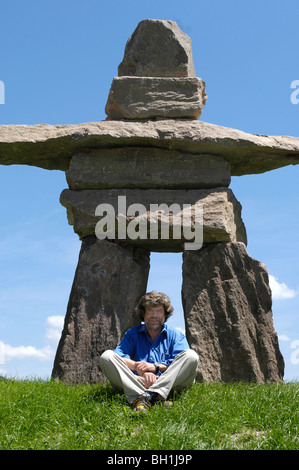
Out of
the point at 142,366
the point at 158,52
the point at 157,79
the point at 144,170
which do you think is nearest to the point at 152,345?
the point at 142,366

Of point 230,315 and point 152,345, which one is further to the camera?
point 230,315

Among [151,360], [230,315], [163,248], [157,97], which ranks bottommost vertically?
[151,360]

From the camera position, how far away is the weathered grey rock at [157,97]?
329 inches

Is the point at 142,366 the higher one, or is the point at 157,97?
the point at 157,97

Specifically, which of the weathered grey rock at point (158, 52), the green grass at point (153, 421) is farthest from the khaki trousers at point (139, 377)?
the weathered grey rock at point (158, 52)

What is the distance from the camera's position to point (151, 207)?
7922 millimetres

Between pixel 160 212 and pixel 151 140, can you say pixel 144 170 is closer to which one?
pixel 151 140

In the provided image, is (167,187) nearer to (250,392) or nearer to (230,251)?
(230,251)

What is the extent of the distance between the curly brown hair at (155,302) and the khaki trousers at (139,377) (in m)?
0.74

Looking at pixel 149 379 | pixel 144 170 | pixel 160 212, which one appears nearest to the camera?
pixel 149 379

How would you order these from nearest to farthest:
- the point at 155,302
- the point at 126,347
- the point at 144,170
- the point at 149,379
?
1. the point at 149,379
2. the point at 126,347
3. the point at 155,302
4. the point at 144,170

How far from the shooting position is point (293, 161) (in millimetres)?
8594

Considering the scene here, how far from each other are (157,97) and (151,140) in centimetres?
81

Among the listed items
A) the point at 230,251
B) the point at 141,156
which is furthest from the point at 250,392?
the point at 141,156
